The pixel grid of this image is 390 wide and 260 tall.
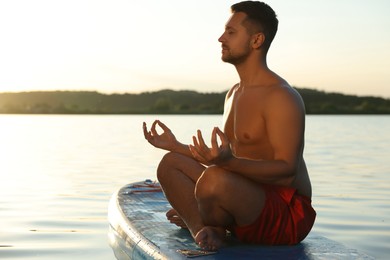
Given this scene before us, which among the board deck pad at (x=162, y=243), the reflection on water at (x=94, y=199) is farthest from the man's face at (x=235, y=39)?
the reflection on water at (x=94, y=199)

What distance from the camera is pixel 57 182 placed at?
13.5 m

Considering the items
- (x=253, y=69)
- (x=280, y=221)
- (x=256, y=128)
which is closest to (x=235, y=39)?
(x=253, y=69)

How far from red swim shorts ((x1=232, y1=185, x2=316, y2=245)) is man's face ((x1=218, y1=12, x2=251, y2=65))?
88cm

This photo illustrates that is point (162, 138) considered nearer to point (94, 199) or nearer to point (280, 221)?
point (280, 221)

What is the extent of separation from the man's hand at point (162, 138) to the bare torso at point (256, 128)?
447 mm

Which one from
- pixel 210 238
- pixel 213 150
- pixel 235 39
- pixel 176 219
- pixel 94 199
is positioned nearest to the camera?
pixel 213 150

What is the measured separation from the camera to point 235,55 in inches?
187

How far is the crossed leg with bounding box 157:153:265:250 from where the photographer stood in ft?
14.2

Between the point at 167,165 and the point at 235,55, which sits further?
the point at 167,165

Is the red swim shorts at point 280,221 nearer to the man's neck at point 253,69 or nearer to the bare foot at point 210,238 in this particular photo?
the bare foot at point 210,238

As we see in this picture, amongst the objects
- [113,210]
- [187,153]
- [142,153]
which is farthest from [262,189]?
[142,153]

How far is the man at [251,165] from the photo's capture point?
14.3 feet

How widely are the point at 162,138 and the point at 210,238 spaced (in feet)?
2.77

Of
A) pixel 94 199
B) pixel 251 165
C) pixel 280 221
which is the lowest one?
pixel 94 199
